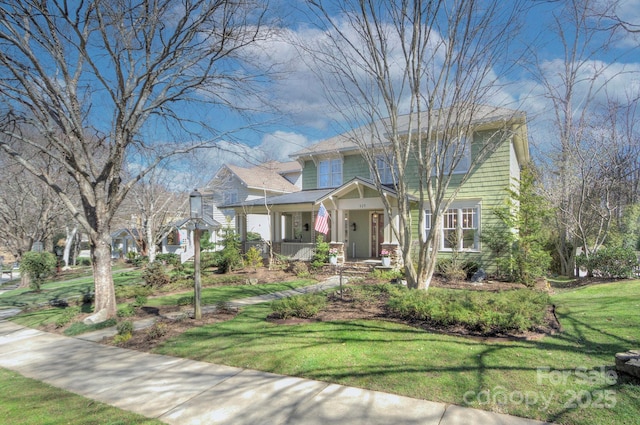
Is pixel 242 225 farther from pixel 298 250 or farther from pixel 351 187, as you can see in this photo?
pixel 351 187

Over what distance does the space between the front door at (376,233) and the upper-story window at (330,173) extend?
9.31 ft

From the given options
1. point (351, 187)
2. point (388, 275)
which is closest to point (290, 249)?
point (351, 187)

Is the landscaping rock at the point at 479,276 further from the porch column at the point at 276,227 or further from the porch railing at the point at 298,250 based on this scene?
the porch column at the point at 276,227

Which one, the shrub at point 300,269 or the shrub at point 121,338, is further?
the shrub at point 300,269

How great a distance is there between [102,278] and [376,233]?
12.3 meters

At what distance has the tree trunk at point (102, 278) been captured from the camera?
329 inches

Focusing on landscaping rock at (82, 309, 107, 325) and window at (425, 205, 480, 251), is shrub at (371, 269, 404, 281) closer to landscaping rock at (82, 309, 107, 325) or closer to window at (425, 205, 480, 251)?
window at (425, 205, 480, 251)

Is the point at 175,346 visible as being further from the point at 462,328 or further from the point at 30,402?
the point at 462,328

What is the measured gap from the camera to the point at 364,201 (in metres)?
15.6

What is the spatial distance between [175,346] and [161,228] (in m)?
21.3

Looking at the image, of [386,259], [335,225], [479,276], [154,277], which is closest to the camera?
[479,276]

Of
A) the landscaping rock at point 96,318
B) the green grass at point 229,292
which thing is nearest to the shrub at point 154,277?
the green grass at point 229,292

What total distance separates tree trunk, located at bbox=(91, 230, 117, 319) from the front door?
472 inches

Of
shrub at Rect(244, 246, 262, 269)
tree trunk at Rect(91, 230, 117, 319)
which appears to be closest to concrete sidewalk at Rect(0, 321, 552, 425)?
tree trunk at Rect(91, 230, 117, 319)
